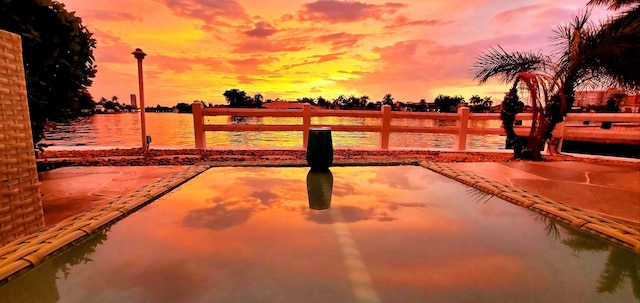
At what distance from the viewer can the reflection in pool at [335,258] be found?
0.92 metres

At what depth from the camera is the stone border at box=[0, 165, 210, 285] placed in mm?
968

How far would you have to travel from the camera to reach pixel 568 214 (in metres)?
1.54

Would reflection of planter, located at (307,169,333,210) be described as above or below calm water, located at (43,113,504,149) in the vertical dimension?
above

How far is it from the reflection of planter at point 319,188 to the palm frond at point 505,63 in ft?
16.4

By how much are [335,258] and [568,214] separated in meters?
1.35

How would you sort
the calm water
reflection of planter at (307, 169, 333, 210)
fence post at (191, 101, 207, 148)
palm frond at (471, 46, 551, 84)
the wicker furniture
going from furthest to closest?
the calm water
fence post at (191, 101, 207, 148)
palm frond at (471, 46, 551, 84)
reflection of planter at (307, 169, 333, 210)
the wicker furniture

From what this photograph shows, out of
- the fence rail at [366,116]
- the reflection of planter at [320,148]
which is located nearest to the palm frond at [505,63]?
the fence rail at [366,116]

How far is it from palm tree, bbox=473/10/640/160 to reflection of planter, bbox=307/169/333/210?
16.8 ft

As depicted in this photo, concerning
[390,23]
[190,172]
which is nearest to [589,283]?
[190,172]

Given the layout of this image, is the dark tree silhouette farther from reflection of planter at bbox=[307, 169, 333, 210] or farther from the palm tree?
the palm tree

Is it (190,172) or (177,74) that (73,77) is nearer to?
(190,172)

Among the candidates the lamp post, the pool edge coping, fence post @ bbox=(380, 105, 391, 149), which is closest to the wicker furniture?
the pool edge coping

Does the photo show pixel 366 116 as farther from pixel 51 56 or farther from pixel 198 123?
pixel 51 56

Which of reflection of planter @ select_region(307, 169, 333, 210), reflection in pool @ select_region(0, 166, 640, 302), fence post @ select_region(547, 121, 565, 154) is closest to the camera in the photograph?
reflection in pool @ select_region(0, 166, 640, 302)
